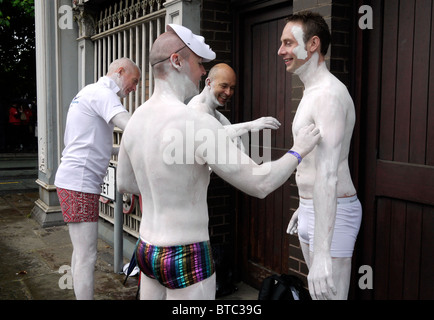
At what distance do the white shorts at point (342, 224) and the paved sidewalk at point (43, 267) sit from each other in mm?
2193

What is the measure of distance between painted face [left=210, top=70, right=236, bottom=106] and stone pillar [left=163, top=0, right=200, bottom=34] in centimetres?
115

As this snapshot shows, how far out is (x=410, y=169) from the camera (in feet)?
10.0

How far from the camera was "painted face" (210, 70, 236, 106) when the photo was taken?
141 inches

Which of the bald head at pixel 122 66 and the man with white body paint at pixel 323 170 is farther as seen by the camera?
the bald head at pixel 122 66

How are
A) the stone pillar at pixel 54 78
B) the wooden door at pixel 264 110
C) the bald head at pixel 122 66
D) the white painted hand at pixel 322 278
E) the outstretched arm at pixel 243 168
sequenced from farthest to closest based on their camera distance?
the stone pillar at pixel 54 78 < the wooden door at pixel 264 110 < the bald head at pixel 122 66 < the white painted hand at pixel 322 278 < the outstretched arm at pixel 243 168

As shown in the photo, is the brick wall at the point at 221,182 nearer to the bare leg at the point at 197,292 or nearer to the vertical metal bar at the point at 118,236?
the vertical metal bar at the point at 118,236

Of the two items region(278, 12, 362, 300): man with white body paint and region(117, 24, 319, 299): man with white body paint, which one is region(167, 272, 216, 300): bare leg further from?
region(278, 12, 362, 300): man with white body paint

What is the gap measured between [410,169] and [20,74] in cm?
1806

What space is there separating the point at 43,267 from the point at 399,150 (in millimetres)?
4314

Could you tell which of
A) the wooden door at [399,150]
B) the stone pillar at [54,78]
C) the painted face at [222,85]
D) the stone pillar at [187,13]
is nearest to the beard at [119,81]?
the painted face at [222,85]

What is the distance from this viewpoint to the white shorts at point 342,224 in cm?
249

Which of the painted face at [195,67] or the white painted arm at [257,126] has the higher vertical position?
the painted face at [195,67]

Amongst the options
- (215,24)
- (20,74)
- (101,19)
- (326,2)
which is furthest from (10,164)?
(326,2)
